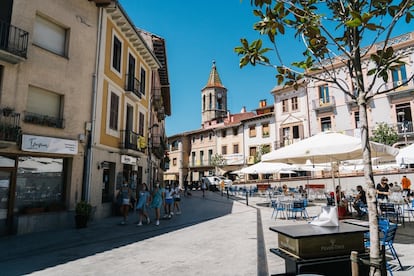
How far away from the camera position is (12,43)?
9406mm

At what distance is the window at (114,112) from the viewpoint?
45.6 ft

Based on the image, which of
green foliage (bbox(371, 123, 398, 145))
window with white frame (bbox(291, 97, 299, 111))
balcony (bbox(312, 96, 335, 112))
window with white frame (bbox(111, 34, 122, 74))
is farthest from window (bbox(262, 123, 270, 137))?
window with white frame (bbox(111, 34, 122, 74))

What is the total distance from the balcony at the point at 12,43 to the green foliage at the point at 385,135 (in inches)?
978

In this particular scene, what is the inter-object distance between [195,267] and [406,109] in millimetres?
27154

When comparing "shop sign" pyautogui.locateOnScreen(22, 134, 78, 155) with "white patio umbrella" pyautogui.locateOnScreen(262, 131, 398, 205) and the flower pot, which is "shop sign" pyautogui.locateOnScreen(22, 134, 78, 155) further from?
"white patio umbrella" pyautogui.locateOnScreen(262, 131, 398, 205)

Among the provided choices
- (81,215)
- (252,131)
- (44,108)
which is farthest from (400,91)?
(44,108)

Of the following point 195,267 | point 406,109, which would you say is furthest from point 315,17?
point 406,109

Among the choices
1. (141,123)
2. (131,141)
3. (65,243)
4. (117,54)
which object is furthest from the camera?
(141,123)

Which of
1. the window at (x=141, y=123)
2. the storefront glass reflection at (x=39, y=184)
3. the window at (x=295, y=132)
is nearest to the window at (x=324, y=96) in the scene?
the window at (x=295, y=132)

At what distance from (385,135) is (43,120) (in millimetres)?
24597

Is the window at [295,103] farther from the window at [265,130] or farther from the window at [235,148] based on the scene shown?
the window at [235,148]

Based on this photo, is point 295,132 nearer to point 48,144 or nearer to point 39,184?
point 48,144

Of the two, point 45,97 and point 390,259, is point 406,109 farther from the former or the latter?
point 45,97

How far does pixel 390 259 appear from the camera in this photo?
546 centimetres
